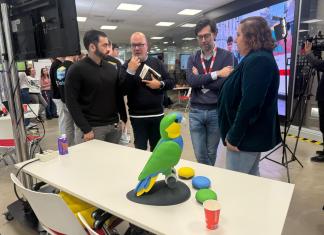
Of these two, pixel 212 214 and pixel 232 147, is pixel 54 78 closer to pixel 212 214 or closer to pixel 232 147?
pixel 232 147

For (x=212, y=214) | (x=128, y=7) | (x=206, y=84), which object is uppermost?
(x=128, y=7)

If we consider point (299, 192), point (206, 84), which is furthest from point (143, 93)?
point (299, 192)

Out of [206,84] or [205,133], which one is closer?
[206,84]

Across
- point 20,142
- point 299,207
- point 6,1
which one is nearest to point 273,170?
point 299,207

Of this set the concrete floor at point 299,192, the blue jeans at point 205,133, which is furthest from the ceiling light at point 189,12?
the blue jeans at point 205,133

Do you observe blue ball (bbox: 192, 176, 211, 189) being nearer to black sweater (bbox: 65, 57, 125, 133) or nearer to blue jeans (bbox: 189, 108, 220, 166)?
blue jeans (bbox: 189, 108, 220, 166)

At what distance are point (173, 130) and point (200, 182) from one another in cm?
30

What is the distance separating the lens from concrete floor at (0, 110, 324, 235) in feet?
6.73

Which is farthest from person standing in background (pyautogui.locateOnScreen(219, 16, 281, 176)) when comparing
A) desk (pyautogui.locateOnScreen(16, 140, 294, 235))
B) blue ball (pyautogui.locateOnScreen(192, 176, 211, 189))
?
blue ball (pyautogui.locateOnScreen(192, 176, 211, 189))

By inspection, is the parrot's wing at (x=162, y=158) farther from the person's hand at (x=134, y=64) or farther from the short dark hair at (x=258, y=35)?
the person's hand at (x=134, y=64)

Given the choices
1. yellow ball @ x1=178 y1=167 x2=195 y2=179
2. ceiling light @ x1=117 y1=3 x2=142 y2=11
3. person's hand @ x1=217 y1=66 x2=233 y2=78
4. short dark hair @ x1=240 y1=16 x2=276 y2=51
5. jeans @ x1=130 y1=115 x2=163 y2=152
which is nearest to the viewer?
yellow ball @ x1=178 y1=167 x2=195 y2=179

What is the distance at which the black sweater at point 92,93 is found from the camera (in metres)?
2.04

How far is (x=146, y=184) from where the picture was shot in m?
1.15

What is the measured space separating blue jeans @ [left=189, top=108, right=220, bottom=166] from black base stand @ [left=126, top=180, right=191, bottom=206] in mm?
971
